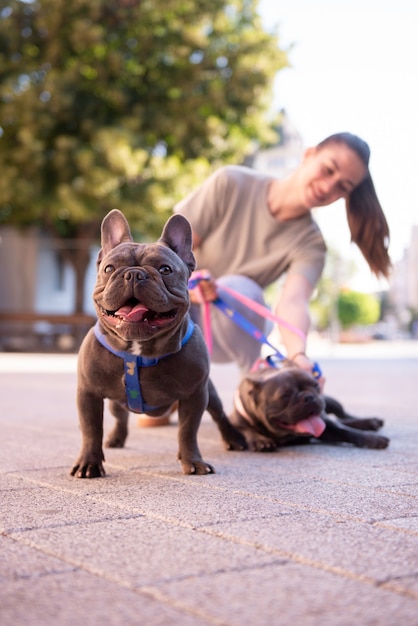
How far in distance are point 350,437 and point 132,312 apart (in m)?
1.70

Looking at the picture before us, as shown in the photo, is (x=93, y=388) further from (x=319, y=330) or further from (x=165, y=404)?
(x=319, y=330)

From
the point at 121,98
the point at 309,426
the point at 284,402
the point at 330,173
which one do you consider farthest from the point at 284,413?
the point at 121,98

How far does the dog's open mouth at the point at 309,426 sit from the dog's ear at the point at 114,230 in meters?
1.20

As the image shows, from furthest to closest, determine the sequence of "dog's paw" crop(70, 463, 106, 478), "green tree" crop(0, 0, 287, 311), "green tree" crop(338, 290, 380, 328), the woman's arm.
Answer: "green tree" crop(338, 290, 380, 328) < "green tree" crop(0, 0, 287, 311) < the woman's arm < "dog's paw" crop(70, 463, 106, 478)

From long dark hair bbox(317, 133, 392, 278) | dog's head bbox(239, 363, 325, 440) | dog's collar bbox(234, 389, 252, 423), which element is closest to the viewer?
dog's head bbox(239, 363, 325, 440)

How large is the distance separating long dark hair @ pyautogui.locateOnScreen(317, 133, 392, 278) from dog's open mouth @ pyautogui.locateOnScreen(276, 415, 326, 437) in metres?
1.36

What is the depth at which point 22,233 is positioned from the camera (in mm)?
22469

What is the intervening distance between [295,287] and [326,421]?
897mm

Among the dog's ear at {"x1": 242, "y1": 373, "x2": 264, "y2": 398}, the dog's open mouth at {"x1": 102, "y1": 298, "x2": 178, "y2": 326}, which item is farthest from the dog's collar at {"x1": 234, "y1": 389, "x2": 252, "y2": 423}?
the dog's open mouth at {"x1": 102, "y1": 298, "x2": 178, "y2": 326}

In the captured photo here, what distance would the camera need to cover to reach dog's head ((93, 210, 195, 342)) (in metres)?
2.70

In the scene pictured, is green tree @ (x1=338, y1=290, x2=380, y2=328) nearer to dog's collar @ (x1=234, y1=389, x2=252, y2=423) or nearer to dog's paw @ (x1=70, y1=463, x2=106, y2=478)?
dog's collar @ (x1=234, y1=389, x2=252, y2=423)

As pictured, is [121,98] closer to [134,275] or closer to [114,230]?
[114,230]

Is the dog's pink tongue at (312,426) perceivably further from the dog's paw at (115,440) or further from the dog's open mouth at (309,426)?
the dog's paw at (115,440)

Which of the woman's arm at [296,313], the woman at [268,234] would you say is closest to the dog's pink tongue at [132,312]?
the woman's arm at [296,313]
